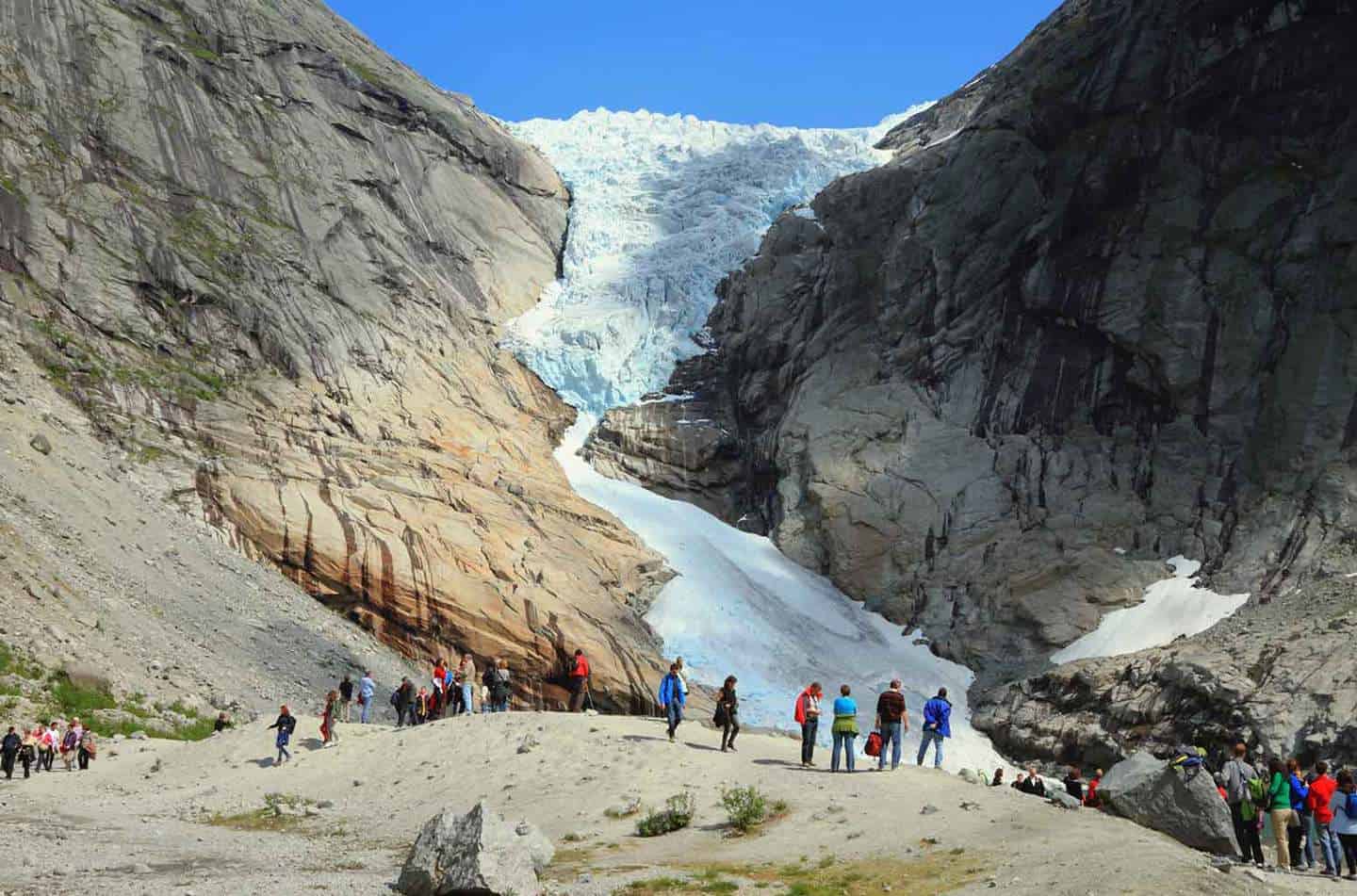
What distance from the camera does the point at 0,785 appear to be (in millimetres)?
24453

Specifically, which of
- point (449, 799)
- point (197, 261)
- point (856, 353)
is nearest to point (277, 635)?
point (449, 799)

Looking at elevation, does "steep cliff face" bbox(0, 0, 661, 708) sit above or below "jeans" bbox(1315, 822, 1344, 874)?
above

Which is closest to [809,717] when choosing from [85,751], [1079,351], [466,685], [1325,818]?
[1325,818]

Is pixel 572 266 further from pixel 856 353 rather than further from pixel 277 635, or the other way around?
pixel 277 635

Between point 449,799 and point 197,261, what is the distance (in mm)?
38053

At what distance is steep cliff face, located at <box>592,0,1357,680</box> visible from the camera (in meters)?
50.4

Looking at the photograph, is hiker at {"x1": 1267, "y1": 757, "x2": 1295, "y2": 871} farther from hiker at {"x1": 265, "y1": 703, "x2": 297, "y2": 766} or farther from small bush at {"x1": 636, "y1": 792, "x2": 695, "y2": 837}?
hiker at {"x1": 265, "y1": 703, "x2": 297, "y2": 766}

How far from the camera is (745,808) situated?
17.8 meters

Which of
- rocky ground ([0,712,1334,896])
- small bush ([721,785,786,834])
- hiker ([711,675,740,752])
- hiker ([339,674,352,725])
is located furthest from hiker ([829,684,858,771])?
hiker ([339,674,352,725])

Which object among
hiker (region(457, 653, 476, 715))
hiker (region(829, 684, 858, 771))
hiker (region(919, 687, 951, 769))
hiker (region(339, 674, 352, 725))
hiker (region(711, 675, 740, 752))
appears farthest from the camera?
hiker (region(339, 674, 352, 725))

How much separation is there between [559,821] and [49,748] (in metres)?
13.5

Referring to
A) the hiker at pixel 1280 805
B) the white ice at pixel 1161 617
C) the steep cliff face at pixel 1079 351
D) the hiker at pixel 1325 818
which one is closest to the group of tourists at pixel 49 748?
the hiker at pixel 1280 805

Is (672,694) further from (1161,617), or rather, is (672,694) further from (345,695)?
(1161,617)

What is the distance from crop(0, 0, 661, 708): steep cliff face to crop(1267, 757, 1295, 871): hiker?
91.6 feet
